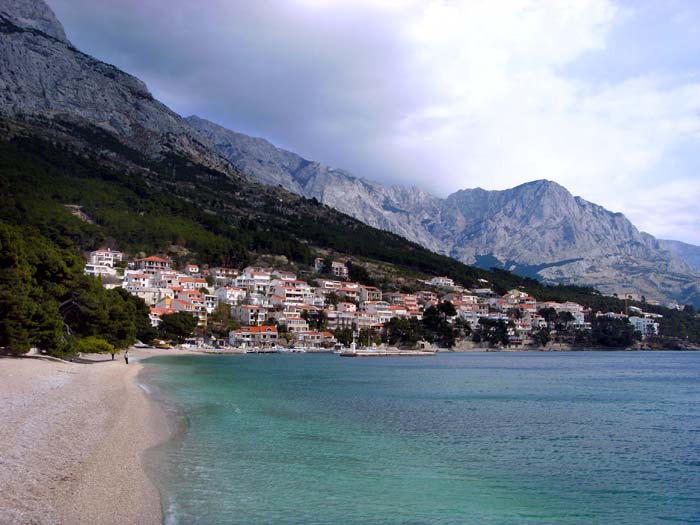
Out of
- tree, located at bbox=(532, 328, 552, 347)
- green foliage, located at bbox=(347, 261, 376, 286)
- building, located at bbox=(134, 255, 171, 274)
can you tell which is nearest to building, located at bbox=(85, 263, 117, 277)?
building, located at bbox=(134, 255, 171, 274)

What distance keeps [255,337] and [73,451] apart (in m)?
91.8

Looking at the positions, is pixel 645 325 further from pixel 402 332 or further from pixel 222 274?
pixel 222 274

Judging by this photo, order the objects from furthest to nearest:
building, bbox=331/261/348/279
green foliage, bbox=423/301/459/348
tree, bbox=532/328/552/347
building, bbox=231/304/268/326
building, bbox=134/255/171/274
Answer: building, bbox=331/261/348/279
tree, bbox=532/328/552/347
green foliage, bbox=423/301/459/348
building, bbox=134/255/171/274
building, bbox=231/304/268/326

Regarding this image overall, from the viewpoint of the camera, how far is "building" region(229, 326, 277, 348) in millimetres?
105750

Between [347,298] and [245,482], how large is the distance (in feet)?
384

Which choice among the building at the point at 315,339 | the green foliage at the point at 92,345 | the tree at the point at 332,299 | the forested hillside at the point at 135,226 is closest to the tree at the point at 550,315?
the forested hillside at the point at 135,226

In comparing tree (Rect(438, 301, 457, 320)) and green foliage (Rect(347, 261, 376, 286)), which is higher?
green foliage (Rect(347, 261, 376, 286))

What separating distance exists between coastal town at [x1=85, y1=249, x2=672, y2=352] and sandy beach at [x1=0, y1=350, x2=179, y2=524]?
6987 centimetres

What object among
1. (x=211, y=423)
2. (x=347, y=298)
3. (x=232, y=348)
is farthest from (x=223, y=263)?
(x=211, y=423)

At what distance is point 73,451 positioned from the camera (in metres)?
16.4

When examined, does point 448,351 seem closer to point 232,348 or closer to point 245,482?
point 232,348

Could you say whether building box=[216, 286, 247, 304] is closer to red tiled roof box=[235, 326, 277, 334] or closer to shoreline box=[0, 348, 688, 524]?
red tiled roof box=[235, 326, 277, 334]

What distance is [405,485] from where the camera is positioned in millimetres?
16125

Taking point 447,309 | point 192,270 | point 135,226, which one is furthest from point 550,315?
point 135,226
